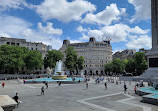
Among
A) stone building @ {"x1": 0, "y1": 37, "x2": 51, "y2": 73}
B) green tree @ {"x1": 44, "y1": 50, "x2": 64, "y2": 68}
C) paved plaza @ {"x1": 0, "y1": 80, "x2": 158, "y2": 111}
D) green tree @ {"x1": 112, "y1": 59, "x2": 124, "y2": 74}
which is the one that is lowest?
paved plaza @ {"x1": 0, "y1": 80, "x2": 158, "y2": 111}

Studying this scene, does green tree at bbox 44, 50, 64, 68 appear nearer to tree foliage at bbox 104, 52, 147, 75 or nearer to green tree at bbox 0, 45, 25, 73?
green tree at bbox 0, 45, 25, 73

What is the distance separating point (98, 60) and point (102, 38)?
22.5 m

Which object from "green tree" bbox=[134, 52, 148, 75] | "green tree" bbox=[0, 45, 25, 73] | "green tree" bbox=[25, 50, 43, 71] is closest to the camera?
"green tree" bbox=[0, 45, 25, 73]

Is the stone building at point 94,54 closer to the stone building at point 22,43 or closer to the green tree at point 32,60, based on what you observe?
the stone building at point 22,43

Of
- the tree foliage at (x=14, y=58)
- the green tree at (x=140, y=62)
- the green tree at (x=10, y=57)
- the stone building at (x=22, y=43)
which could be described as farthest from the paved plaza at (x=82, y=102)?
the stone building at (x=22, y=43)

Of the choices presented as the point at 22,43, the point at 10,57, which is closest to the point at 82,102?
the point at 10,57

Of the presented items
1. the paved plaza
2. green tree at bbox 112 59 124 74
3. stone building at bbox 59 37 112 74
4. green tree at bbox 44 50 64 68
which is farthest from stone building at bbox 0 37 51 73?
the paved plaza

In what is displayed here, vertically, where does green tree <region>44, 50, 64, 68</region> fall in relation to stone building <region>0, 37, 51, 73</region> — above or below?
below

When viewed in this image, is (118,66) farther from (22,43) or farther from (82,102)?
(82,102)

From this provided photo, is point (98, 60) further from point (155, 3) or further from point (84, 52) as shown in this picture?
point (155, 3)

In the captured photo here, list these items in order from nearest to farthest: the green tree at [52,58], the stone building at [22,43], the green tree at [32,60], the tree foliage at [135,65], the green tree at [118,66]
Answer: the green tree at [32,60] < the tree foliage at [135,65] < the green tree at [52,58] < the stone building at [22,43] < the green tree at [118,66]

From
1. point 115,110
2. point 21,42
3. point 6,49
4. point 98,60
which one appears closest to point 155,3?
point 115,110

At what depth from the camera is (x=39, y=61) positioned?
6744 centimetres

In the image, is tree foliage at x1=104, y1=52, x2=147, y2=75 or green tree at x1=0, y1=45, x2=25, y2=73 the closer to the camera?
green tree at x1=0, y1=45, x2=25, y2=73
